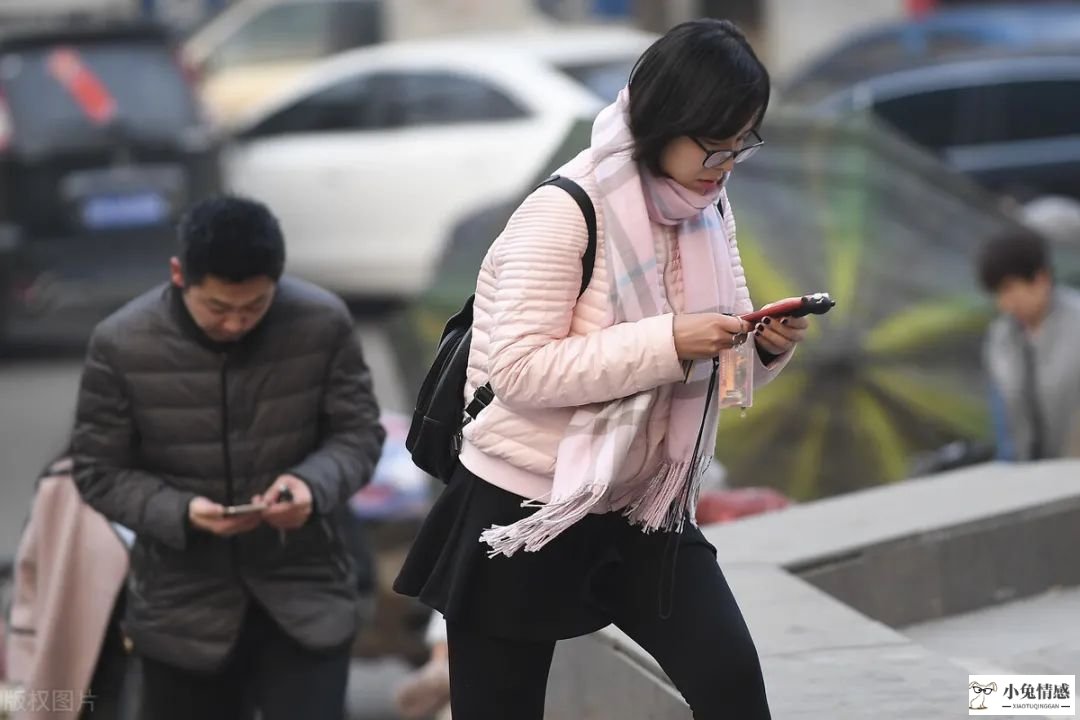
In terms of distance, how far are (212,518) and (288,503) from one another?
0.48 ft

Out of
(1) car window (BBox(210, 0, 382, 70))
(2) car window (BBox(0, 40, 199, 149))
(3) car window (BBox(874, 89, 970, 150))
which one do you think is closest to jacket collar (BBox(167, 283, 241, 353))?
(2) car window (BBox(0, 40, 199, 149))

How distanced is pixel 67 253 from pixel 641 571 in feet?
28.9

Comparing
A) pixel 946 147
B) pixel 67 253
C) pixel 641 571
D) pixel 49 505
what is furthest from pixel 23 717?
pixel 946 147

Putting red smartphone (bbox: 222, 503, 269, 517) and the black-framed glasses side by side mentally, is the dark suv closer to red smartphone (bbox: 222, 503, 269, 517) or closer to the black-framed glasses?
red smartphone (bbox: 222, 503, 269, 517)

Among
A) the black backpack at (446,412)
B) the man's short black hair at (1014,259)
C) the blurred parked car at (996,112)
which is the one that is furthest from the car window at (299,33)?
the black backpack at (446,412)

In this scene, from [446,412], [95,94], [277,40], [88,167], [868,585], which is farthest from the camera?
[277,40]

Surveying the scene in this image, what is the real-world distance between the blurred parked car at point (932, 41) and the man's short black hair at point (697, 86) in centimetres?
902

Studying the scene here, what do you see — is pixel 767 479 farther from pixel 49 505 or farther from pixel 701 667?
pixel 701 667

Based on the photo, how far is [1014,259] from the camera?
653 centimetres

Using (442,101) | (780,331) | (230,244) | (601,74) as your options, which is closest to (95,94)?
(442,101)

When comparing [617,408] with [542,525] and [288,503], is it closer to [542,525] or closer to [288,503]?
[542,525]

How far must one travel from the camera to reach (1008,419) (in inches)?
258

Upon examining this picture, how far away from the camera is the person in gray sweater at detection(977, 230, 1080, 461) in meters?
6.50

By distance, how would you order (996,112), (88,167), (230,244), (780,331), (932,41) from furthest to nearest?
(932,41)
(996,112)
(88,167)
(230,244)
(780,331)
